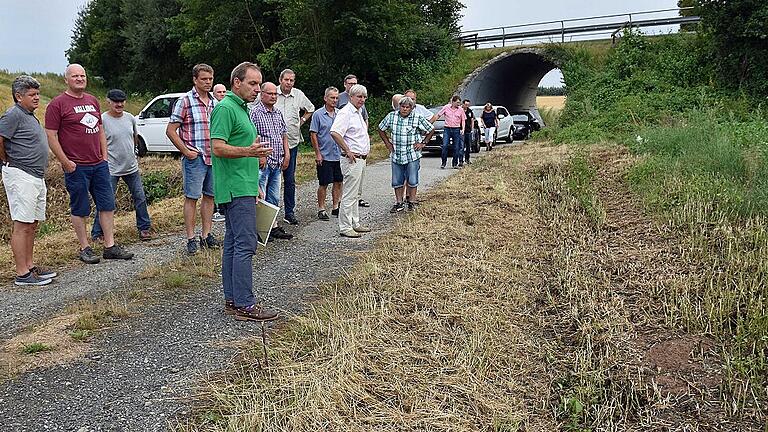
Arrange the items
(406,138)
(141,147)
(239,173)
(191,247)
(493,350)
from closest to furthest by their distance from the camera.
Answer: (493,350) → (239,173) → (191,247) → (406,138) → (141,147)

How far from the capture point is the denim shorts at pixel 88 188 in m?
6.01

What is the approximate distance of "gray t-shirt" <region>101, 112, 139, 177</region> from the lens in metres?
6.97

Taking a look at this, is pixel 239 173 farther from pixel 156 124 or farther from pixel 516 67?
pixel 516 67

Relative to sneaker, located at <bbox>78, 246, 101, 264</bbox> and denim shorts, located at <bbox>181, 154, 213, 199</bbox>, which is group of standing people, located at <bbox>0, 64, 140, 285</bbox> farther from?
denim shorts, located at <bbox>181, 154, 213, 199</bbox>

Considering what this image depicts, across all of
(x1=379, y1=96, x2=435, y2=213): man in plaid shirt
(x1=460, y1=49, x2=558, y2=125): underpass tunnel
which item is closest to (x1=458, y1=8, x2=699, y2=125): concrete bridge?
(x1=460, y1=49, x2=558, y2=125): underpass tunnel

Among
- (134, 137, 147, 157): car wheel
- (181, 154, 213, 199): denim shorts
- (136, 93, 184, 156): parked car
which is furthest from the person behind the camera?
(134, 137, 147, 157): car wheel

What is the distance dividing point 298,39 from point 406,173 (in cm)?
1869

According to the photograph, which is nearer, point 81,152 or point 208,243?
point 81,152

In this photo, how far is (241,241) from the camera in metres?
4.43


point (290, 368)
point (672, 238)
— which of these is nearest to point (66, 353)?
point (290, 368)

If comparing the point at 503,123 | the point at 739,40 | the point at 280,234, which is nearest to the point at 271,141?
the point at 280,234

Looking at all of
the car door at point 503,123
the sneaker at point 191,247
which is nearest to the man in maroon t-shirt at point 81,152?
the sneaker at point 191,247

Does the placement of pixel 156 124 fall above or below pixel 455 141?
above

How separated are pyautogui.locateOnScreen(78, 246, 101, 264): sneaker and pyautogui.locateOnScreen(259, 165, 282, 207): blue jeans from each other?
181cm
